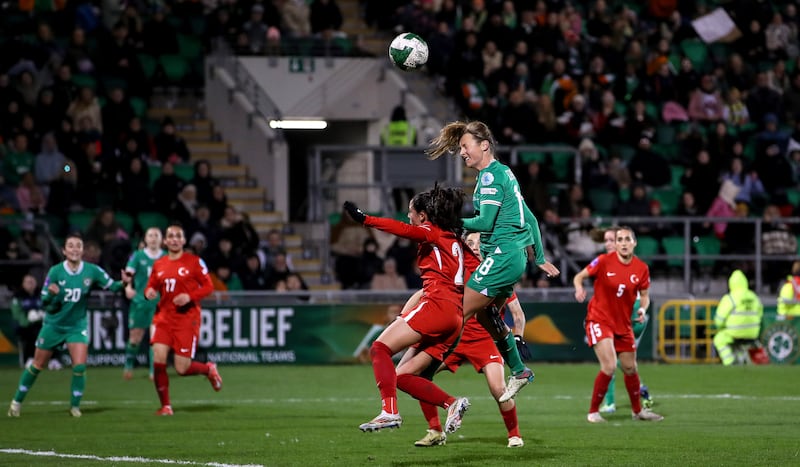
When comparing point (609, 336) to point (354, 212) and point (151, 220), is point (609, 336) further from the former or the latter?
point (151, 220)

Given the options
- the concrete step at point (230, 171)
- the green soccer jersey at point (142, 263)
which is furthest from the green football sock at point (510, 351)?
the concrete step at point (230, 171)

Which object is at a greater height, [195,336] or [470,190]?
[470,190]

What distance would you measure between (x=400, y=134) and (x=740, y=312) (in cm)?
710

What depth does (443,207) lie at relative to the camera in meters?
10.5

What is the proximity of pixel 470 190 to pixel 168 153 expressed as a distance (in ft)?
18.2

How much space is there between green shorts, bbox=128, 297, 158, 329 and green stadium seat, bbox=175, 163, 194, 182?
4916 millimetres

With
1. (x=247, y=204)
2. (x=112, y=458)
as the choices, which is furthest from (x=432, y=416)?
(x=247, y=204)

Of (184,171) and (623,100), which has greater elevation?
(623,100)

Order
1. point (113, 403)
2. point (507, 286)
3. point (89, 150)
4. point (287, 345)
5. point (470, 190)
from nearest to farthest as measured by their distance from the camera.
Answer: point (507, 286) → point (113, 403) → point (287, 345) → point (89, 150) → point (470, 190)

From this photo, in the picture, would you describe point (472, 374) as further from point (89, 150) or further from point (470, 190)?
point (89, 150)

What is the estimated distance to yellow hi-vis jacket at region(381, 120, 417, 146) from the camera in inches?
1007

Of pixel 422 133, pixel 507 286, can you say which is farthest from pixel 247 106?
pixel 507 286

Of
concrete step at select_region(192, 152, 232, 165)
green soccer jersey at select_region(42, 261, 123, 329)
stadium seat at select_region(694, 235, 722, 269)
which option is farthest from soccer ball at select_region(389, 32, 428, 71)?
concrete step at select_region(192, 152, 232, 165)

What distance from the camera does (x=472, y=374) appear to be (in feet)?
68.6
